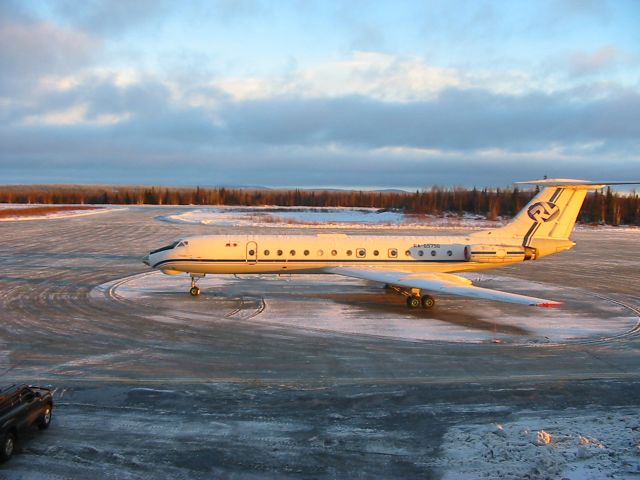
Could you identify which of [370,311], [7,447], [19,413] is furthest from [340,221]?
[7,447]

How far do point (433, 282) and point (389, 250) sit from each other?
11.0 feet

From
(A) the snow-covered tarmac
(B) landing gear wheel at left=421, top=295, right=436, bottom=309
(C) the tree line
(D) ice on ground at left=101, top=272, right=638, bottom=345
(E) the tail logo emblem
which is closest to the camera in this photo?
(A) the snow-covered tarmac

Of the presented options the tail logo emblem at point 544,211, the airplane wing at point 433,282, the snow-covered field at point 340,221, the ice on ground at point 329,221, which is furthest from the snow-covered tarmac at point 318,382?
the ice on ground at point 329,221

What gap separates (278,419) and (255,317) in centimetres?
907

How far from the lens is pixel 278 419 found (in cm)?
1078

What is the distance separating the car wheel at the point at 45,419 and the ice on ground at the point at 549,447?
7175mm

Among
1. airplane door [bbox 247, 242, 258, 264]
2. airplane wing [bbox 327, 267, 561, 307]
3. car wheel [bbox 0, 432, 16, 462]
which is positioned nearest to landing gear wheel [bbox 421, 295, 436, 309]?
airplane wing [bbox 327, 267, 561, 307]

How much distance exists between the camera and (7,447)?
28.7 feet

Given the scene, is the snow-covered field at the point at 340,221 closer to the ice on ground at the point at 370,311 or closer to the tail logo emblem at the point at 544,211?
the ice on ground at the point at 370,311

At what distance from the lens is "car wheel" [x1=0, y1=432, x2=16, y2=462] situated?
8648mm

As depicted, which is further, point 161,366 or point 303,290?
point 303,290

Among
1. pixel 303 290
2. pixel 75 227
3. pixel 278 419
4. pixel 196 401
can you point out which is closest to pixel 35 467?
pixel 196 401

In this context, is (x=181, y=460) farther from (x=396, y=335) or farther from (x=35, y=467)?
(x=396, y=335)

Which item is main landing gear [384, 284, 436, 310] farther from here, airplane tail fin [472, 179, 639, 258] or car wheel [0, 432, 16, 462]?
car wheel [0, 432, 16, 462]
